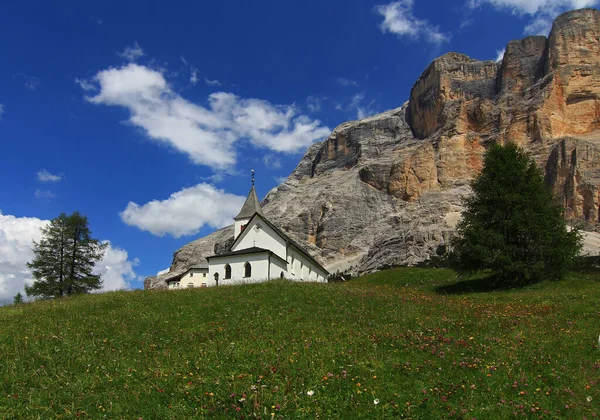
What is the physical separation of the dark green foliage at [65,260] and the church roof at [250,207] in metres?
15.2

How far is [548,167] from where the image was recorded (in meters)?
94.5

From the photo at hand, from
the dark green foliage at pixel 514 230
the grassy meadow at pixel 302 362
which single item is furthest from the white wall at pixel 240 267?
the grassy meadow at pixel 302 362

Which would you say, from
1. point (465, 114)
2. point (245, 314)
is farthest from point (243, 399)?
point (465, 114)

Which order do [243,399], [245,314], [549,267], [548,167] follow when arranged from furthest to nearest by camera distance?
[548,167]
[549,267]
[245,314]
[243,399]

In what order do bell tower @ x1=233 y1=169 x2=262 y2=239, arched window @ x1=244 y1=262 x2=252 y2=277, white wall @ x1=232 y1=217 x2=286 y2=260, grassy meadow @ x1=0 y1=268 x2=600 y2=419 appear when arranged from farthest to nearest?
bell tower @ x1=233 y1=169 x2=262 y2=239, white wall @ x1=232 y1=217 x2=286 y2=260, arched window @ x1=244 y1=262 x2=252 y2=277, grassy meadow @ x1=0 y1=268 x2=600 y2=419

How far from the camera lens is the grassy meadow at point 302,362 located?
8.02m

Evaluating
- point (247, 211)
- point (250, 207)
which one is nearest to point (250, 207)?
point (250, 207)

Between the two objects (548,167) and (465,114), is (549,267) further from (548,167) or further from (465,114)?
(465,114)

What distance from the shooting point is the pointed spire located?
2005 inches

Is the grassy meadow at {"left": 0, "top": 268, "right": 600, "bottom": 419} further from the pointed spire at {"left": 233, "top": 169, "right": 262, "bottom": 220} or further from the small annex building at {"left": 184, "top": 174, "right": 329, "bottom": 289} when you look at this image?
the pointed spire at {"left": 233, "top": 169, "right": 262, "bottom": 220}

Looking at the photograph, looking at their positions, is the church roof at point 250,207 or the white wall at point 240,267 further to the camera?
the church roof at point 250,207

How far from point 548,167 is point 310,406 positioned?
101499mm

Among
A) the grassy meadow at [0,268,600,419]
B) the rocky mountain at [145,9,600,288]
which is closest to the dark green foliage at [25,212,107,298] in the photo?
the grassy meadow at [0,268,600,419]

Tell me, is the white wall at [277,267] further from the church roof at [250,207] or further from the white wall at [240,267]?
the church roof at [250,207]
